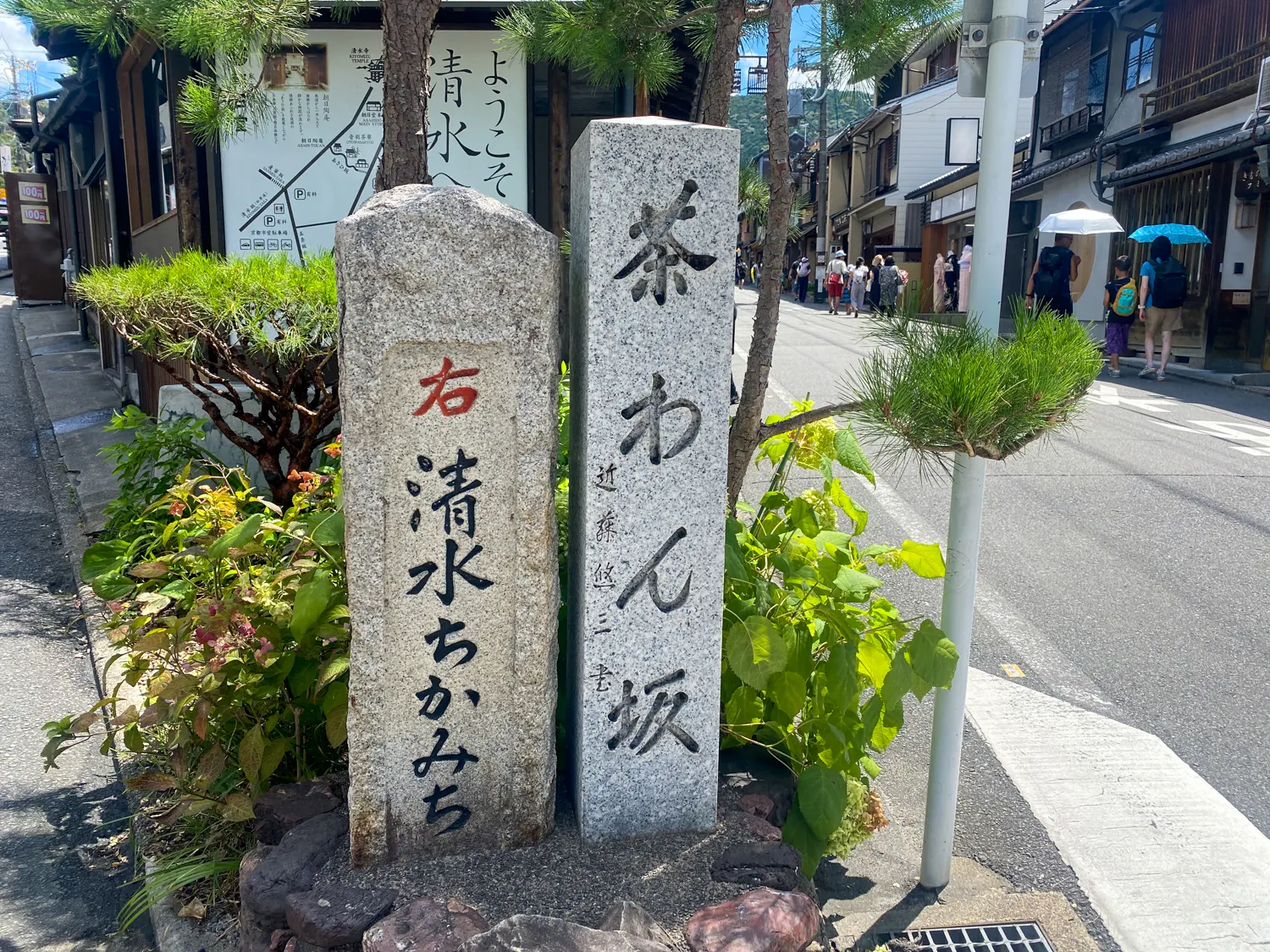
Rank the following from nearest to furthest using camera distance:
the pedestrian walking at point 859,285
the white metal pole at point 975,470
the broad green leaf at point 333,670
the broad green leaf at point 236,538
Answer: the white metal pole at point 975,470 < the broad green leaf at point 333,670 < the broad green leaf at point 236,538 < the pedestrian walking at point 859,285

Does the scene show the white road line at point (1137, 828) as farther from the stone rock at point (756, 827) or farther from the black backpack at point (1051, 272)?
the black backpack at point (1051, 272)

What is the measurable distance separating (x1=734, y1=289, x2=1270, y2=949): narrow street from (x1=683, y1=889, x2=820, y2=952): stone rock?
41.1 inches

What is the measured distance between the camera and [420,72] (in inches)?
163

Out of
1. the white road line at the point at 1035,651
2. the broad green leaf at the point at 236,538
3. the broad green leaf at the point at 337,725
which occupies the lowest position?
the white road line at the point at 1035,651

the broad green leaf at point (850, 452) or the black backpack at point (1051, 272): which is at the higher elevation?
the black backpack at point (1051, 272)

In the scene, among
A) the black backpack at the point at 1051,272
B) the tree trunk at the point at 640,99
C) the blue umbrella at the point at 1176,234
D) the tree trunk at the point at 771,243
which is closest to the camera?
the tree trunk at the point at 771,243

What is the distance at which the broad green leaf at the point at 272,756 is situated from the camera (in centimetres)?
313

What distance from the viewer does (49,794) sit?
3.86 metres

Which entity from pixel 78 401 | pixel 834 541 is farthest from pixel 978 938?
pixel 78 401

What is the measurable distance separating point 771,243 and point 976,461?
111cm

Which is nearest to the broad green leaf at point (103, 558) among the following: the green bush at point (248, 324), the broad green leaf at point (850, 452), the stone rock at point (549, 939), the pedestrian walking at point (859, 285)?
the green bush at point (248, 324)

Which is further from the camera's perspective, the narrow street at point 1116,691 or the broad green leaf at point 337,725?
the narrow street at point 1116,691

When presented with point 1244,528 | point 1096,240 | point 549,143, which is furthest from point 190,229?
point 1096,240

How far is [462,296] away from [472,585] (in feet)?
2.50
